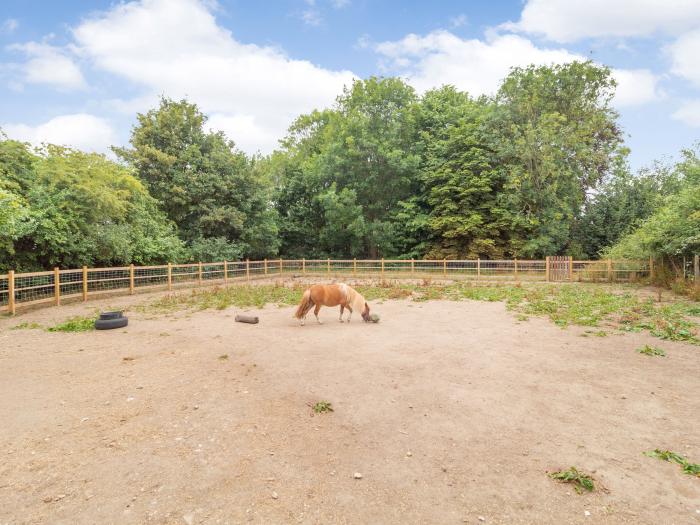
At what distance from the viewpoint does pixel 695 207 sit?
41.1 feet

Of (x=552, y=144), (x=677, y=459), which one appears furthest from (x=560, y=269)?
(x=677, y=459)

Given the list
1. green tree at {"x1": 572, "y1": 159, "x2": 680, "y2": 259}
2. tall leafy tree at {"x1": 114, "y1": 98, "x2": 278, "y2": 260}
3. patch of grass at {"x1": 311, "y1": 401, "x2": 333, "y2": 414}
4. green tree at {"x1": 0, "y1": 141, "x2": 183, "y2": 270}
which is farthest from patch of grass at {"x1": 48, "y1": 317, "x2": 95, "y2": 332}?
green tree at {"x1": 572, "y1": 159, "x2": 680, "y2": 259}

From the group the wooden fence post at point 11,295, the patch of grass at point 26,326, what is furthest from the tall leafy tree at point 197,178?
the patch of grass at point 26,326

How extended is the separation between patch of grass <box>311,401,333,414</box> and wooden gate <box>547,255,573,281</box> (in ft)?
60.0

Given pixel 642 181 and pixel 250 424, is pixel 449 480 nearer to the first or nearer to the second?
pixel 250 424

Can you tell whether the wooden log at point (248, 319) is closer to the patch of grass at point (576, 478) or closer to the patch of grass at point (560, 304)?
the patch of grass at point (560, 304)

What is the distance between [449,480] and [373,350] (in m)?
3.42

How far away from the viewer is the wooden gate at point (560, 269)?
18.6 metres

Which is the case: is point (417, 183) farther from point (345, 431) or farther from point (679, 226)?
point (345, 431)

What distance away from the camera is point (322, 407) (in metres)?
3.84

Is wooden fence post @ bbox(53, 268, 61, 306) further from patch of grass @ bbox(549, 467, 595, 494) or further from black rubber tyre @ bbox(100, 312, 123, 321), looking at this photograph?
patch of grass @ bbox(549, 467, 595, 494)

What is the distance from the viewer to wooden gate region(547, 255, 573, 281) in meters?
18.6

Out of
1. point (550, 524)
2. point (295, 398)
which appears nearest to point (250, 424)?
point (295, 398)

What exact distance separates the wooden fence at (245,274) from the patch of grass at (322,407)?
10012mm
